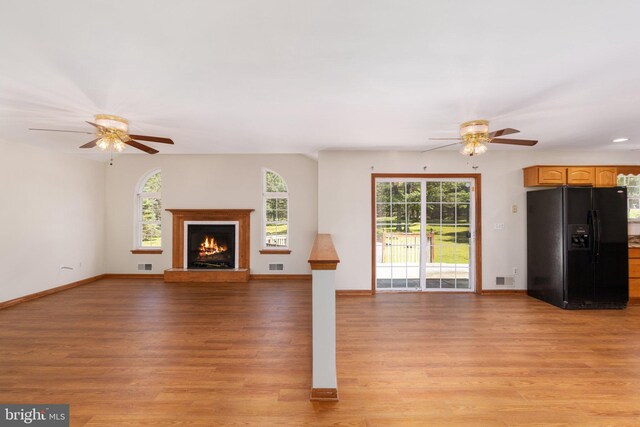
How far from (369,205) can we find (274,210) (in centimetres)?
244

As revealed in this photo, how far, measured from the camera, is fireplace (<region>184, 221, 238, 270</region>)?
6.71 meters

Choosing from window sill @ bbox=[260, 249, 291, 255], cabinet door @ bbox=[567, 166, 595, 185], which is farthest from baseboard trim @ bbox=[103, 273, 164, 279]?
cabinet door @ bbox=[567, 166, 595, 185]

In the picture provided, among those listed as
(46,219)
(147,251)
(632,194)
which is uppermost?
(632,194)

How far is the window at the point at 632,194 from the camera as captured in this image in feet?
17.2

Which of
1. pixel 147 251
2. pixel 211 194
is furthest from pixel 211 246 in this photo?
pixel 147 251

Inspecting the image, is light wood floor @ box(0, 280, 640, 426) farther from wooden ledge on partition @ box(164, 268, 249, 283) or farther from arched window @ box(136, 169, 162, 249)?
arched window @ box(136, 169, 162, 249)

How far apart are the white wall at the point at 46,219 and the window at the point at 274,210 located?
3.51 metres

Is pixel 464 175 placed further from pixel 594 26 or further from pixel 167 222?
pixel 167 222

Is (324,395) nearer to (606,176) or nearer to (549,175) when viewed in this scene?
(549,175)

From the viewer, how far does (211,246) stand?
6.76 metres

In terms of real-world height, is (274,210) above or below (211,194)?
below

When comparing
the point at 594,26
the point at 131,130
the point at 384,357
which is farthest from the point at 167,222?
the point at 594,26

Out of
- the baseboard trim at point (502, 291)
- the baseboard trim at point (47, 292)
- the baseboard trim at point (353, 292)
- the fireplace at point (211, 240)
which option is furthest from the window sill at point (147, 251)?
the baseboard trim at point (502, 291)

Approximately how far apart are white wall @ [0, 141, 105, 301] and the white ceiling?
1.35 metres
